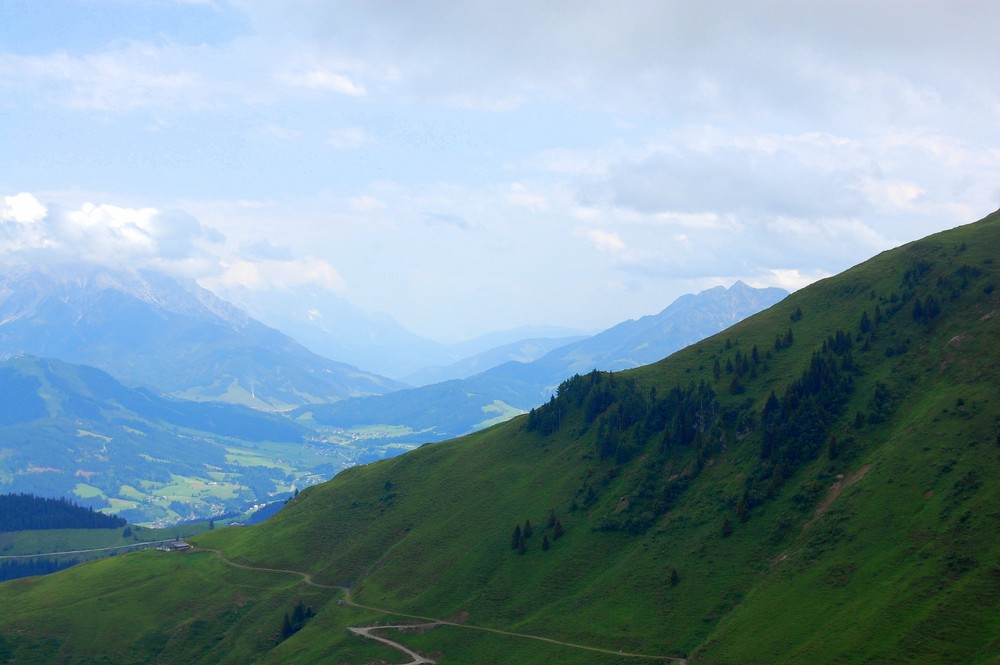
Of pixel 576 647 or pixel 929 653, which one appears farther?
pixel 576 647

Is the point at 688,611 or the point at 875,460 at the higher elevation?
the point at 875,460

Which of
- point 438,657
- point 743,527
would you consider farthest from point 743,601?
point 438,657

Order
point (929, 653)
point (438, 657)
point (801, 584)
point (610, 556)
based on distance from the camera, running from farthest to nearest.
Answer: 1. point (610, 556)
2. point (438, 657)
3. point (801, 584)
4. point (929, 653)

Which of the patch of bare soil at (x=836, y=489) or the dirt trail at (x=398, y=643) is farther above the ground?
the patch of bare soil at (x=836, y=489)

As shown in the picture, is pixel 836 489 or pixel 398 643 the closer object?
pixel 836 489

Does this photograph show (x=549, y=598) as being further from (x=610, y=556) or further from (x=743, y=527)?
A: (x=743, y=527)

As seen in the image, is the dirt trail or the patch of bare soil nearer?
the patch of bare soil

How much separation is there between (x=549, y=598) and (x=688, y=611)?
35.9m

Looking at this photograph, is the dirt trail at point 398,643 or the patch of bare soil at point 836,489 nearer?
the patch of bare soil at point 836,489

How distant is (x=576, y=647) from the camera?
164250 millimetres

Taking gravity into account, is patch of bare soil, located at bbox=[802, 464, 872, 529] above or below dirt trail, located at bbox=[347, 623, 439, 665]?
above

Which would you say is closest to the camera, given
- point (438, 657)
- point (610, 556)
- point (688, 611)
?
point (688, 611)

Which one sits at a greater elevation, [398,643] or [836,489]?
[836,489]

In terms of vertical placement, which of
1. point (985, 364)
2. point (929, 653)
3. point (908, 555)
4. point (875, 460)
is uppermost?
point (985, 364)
